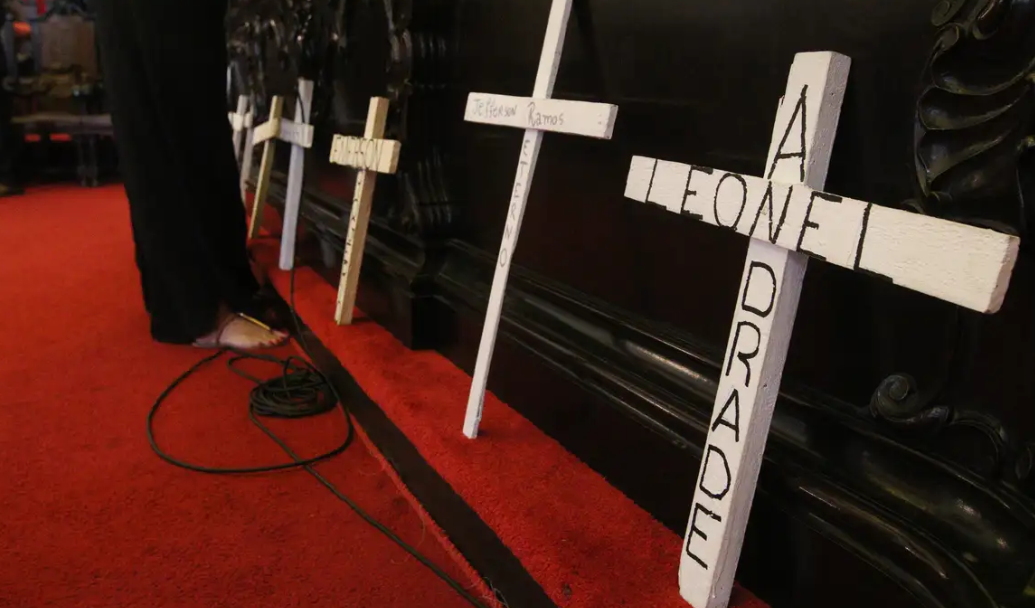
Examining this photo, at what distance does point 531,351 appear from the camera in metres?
1.10

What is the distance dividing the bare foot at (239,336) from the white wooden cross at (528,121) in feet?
2.71

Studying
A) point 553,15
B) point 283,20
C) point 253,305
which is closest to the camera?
point 553,15

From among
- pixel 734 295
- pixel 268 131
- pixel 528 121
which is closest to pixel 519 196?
pixel 528 121

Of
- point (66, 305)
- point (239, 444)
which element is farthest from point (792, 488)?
point (66, 305)

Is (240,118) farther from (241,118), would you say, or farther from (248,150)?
(248,150)

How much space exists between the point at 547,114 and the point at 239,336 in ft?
3.54

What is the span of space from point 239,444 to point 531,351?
1.82ft

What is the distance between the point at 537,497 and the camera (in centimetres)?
93

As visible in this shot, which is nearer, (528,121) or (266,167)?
(528,121)

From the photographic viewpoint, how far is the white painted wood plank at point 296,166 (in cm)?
202

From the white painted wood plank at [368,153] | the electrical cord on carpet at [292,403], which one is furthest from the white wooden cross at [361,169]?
the electrical cord on carpet at [292,403]

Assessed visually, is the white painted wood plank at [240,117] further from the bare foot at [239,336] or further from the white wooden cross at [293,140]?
the bare foot at [239,336]

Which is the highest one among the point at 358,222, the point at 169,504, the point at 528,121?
the point at 528,121

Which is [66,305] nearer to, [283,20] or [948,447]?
[283,20]
